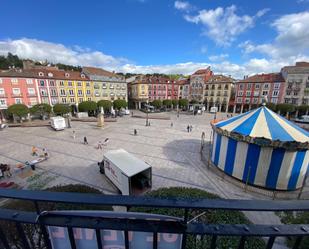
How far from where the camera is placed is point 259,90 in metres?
43.2

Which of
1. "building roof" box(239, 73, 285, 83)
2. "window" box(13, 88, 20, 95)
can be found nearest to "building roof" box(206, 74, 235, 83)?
"building roof" box(239, 73, 285, 83)

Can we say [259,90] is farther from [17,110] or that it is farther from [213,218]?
[17,110]

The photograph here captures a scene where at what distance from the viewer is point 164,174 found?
499 inches

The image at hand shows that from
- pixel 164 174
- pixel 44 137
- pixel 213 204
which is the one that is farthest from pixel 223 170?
pixel 44 137

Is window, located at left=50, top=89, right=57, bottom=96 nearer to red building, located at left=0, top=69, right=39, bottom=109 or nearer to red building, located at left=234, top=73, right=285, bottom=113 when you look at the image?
red building, located at left=0, top=69, right=39, bottom=109

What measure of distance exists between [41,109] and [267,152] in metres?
39.4

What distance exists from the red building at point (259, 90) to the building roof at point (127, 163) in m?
42.3

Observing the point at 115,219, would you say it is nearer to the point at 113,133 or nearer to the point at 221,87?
the point at 113,133

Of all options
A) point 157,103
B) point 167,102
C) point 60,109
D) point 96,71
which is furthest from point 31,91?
point 167,102

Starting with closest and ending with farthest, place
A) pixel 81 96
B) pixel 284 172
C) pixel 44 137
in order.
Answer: pixel 284 172, pixel 44 137, pixel 81 96

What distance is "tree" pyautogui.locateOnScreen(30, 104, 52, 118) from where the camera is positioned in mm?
32559

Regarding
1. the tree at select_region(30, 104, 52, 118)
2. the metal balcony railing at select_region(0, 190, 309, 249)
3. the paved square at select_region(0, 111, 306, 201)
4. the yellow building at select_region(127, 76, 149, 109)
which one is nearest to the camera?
the metal balcony railing at select_region(0, 190, 309, 249)

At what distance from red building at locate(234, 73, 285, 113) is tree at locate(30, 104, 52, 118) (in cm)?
4910

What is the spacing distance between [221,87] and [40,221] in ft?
175
